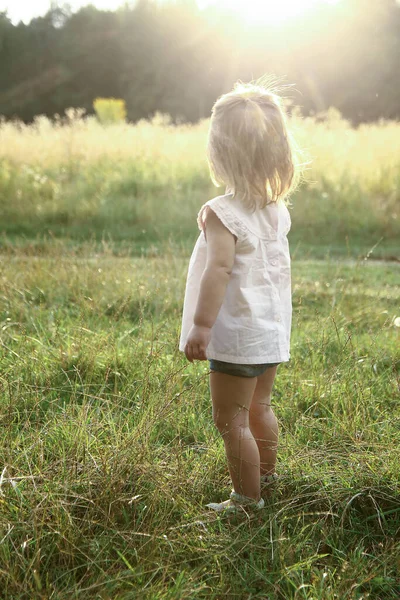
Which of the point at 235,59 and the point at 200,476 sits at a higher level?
the point at 235,59

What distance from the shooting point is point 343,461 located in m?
2.42

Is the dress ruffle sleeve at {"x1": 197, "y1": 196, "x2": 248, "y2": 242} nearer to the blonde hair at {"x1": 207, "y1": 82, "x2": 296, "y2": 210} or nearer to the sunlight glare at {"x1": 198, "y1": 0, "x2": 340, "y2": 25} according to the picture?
the blonde hair at {"x1": 207, "y1": 82, "x2": 296, "y2": 210}

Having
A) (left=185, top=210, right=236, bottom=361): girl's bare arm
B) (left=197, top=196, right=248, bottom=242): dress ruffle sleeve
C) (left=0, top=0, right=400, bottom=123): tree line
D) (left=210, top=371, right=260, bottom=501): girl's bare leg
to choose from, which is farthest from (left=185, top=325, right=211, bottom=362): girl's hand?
(left=0, top=0, right=400, bottom=123): tree line

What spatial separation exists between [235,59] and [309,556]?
101 feet

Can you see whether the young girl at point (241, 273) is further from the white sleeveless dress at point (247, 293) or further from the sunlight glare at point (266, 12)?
the sunlight glare at point (266, 12)

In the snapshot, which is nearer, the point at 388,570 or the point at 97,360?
the point at 388,570

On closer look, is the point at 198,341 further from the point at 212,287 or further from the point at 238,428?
the point at 238,428

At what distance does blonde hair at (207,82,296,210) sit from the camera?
2.14 metres

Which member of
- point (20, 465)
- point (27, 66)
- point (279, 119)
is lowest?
point (20, 465)

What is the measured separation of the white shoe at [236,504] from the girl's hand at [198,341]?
475mm

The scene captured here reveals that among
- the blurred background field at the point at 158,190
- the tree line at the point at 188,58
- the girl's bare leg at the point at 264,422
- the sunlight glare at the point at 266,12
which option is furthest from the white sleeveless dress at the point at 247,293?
the sunlight glare at the point at 266,12

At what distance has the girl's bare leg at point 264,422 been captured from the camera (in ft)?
7.77

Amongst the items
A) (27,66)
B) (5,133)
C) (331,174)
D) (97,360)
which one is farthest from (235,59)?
(97,360)

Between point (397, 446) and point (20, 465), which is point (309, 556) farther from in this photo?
point (20, 465)
